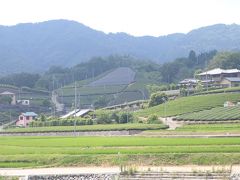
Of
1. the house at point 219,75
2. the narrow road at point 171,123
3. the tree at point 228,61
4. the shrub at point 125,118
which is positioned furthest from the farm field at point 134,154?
the tree at point 228,61

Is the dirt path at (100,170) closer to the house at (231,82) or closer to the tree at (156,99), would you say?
the tree at (156,99)

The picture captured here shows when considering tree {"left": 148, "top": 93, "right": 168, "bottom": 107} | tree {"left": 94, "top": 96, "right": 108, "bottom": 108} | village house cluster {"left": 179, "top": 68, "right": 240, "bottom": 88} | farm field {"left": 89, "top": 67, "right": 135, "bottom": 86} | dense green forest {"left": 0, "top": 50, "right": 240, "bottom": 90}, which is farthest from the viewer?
farm field {"left": 89, "top": 67, "right": 135, "bottom": 86}

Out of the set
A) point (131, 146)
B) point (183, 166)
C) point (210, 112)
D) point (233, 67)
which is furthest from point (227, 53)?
point (183, 166)

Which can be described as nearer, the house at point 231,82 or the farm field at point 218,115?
the farm field at point 218,115

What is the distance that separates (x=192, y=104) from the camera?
73.8 metres

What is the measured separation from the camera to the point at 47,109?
10906 centimetres

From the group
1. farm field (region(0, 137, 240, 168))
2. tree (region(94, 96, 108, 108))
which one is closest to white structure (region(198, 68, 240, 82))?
tree (region(94, 96, 108, 108))

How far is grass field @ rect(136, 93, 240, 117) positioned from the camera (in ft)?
230

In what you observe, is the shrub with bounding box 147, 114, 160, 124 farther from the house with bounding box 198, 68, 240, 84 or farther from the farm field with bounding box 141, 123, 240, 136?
the house with bounding box 198, 68, 240, 84

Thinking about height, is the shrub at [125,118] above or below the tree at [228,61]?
below

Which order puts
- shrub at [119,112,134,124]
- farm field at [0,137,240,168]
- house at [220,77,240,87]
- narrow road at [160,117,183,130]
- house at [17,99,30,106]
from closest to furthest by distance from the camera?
farm field at [0,137,240,168] < narrow road at [160,117,183,130] < shrub at [119,112,134,124] < house at [220,77,240,87] < house at [17,99,30,106]

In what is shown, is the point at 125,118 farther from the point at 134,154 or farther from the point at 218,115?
the point at 134,154

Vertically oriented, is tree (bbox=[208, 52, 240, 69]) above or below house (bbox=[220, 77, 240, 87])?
above

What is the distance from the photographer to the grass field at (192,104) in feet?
230
